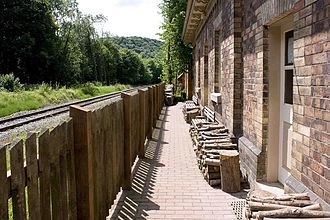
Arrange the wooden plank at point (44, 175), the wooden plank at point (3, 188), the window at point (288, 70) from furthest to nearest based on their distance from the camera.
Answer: the window at point (288, 70) < the wooden plank at point (44, 175) < the wooden plank at point (3, 188)

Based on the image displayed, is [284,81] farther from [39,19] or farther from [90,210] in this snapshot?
[39,19]

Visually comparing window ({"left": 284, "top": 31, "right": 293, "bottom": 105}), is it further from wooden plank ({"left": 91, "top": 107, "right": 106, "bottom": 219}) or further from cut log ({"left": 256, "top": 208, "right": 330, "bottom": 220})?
wooden plank ({"left": 91, "top": 107, "right": 106, "bottom": 219})

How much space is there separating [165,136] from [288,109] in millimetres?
6102

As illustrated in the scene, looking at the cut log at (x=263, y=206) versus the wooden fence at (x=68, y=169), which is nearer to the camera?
the wooden fence at (x=68, y=169)

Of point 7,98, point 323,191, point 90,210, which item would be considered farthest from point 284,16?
point 7,98

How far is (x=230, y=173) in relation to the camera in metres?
5.08

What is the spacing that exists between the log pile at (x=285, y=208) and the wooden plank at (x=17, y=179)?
1.70 metres

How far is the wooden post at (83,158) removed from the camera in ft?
9.18

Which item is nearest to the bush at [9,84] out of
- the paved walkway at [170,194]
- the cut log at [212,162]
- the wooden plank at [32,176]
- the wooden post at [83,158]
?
the paved walkway at [170,194]

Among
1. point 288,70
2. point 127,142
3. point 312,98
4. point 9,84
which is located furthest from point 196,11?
point 9,84

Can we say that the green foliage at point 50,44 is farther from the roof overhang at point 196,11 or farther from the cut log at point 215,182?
the cut log at point 215,182

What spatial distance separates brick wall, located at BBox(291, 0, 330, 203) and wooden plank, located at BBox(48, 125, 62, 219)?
6.32 feet

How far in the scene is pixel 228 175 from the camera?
16.7 feet

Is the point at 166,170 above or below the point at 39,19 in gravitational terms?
below
